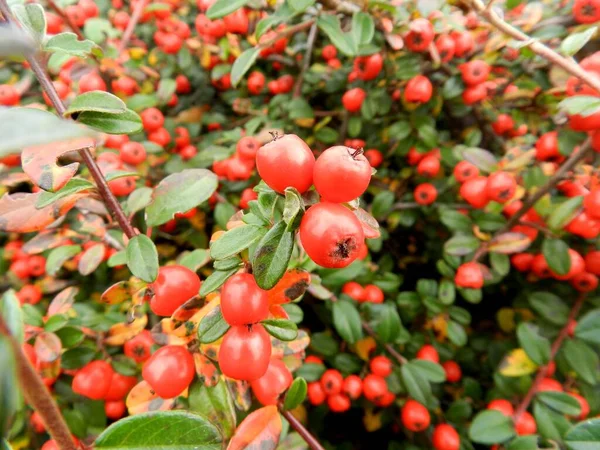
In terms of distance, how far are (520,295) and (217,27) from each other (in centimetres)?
261

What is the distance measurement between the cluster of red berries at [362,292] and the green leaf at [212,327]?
111cm

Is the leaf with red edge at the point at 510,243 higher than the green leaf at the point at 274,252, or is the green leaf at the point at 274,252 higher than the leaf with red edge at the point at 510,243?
the green leaf at the point at 274,252

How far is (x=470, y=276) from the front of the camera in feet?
6.62

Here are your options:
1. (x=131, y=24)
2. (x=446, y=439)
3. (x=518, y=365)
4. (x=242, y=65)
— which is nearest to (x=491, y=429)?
(x=446, y=439)

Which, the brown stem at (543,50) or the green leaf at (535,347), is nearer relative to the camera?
the brown stem at (543,50)

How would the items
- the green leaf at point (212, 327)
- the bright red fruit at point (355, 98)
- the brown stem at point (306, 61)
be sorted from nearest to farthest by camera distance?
the green leaf at point (212, 327), the bright red fruit at point (355, 98), the brown stem at point (306, 61)

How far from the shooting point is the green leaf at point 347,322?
1.91 metres

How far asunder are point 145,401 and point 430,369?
Answer: 1.35m

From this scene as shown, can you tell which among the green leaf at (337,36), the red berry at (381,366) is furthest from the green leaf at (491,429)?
the green leaf at (337,36)

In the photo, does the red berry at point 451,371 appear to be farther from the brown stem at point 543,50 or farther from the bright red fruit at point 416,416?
the brown stem at point 543,50

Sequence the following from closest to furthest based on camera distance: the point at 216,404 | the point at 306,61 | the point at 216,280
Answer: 1. the point at 216,280
2. the point at 216,404
3. the point at 306,61

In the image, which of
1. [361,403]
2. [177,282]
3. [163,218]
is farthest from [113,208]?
[361,403]

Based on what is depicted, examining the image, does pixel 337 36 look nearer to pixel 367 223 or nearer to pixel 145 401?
pixel 367 223

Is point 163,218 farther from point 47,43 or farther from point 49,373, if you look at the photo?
point 49,373
